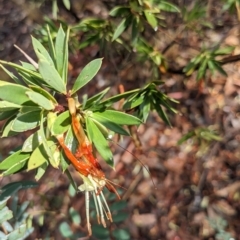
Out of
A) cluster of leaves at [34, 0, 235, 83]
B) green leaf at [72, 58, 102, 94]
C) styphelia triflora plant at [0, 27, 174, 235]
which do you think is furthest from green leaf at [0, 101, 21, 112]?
cluster of leaves at [34, 0, 235, 83]

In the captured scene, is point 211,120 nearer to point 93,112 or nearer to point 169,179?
point 169,179

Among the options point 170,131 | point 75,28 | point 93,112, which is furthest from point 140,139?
point 93,112

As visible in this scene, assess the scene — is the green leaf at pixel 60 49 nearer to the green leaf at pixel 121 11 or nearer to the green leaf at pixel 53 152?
the green leaf at pixel 53 152

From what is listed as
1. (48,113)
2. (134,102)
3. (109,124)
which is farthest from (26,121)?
(134,102)

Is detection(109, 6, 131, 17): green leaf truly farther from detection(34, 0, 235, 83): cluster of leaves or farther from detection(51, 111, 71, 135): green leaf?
detection(51, 111, 71, 135): green leaf

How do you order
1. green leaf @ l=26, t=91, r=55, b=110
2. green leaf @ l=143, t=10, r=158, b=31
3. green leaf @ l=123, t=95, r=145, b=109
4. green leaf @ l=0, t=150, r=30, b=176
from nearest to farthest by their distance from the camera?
green leaf @ l=26, t=91, r=55, b=110 < green leaf @ l=0, t=150, r=30, b=176 < green leaf @ l=123, t=95, r=145, b=109 < green leaf @ l=143, t=10, r=158, b=31

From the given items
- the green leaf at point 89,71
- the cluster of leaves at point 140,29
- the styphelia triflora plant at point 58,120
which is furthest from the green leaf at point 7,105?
the cluster of leaves at point 140,29

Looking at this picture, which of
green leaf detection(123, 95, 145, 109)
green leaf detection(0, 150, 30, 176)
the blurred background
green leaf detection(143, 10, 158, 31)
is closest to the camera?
green leaf detection(0, 150, 30, 176)
